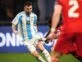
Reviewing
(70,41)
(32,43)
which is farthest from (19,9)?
(70,41)

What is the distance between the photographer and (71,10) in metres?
5.22

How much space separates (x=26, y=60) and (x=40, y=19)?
7.73 ft

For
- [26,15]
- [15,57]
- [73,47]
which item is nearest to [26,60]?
[15,57]

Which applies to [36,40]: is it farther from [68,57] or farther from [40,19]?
[40,19]

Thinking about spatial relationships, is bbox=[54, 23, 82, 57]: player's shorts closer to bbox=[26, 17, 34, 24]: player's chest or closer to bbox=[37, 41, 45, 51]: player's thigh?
bbox=[37, 41, 45, 51]: player's thigh

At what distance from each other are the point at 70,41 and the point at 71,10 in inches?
15.1

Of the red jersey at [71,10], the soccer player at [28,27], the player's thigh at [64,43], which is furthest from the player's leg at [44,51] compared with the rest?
the red jersey at [71,10]

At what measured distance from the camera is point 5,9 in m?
14.1

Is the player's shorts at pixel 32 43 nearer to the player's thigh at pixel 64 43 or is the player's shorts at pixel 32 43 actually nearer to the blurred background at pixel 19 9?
the blurred background at pixel 19 9

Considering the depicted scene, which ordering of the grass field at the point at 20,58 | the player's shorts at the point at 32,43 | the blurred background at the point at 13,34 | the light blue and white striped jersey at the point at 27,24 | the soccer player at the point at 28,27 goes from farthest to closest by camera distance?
1. the blurred background at the point at 13,34
2. the grass field at the point at 20,58
3. the light blue and white striped jersey at the point at 27,24
4. the soccer player at the point at 28,27
5. the player's shorts at the point at 32,43

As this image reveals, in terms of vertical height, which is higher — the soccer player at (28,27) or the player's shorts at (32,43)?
the soccer player at (28,27)

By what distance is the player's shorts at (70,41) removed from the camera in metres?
5.20

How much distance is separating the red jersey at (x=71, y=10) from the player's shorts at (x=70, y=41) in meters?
0.12

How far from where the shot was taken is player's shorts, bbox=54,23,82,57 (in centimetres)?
520
